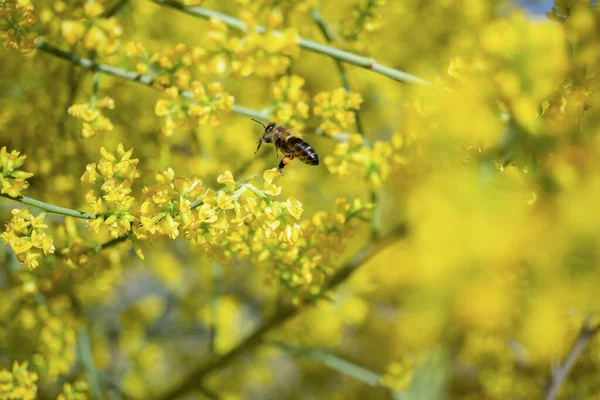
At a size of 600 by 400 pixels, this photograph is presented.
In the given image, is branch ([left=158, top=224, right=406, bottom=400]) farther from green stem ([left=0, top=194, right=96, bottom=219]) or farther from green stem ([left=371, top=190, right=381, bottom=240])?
green stem ([left=0, top=194, right=96, bottom=219])

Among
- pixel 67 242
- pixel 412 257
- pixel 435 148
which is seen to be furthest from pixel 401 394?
pixel 412 257

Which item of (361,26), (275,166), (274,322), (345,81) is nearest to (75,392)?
(274,322)

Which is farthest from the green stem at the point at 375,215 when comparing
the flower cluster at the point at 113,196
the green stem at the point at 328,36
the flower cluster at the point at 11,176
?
the flower cluster at the point at 11,176

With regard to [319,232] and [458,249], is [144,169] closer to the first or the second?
[319,232]

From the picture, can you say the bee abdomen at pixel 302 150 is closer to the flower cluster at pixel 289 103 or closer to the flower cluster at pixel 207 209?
the flower cluster at pixel 289 103

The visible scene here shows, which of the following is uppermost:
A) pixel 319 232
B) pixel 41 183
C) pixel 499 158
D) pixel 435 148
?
pixel 499 158

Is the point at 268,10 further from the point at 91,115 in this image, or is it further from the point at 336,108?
the point at 91,115

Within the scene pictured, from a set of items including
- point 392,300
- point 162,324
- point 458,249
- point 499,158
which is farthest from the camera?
point 458,249

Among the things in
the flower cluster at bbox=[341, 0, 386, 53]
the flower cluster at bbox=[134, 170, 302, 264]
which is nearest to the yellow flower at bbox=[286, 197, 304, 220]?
the flower cluster at bbox=[134, 170, 302, 264]
